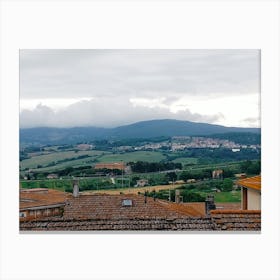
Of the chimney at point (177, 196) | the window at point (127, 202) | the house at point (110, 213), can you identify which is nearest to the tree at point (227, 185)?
the house at point (110, 213)

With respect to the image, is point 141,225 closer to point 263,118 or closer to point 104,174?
point 104,174

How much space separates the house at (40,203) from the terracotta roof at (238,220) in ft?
6.68

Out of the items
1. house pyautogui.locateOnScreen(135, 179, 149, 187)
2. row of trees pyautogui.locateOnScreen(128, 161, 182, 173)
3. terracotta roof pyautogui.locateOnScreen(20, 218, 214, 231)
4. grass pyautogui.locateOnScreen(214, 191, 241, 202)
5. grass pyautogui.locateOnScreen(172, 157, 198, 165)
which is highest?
grass pyautogui.locateOnScreen(172, 157, 198, 165)

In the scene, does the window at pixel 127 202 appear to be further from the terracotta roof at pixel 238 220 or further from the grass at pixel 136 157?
the terracotta roof at pixel 238 220

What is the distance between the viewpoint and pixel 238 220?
8852 millimetres

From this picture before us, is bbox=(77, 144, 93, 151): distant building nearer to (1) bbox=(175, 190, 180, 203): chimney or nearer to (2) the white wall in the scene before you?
(1) bbox=(175, 190, 180, 203): chimney

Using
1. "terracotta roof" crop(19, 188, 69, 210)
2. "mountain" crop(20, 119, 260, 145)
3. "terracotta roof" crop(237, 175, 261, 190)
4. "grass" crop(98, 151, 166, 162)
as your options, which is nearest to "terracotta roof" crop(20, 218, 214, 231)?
"terracotta roof" crop(19, 188, 69, 210)

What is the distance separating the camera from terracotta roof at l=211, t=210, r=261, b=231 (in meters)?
8.80

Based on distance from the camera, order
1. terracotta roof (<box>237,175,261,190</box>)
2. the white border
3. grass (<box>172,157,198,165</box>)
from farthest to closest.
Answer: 1. grass (<box>172,157,198,165</box>)
2. terracotta roof (<box>237,175,261,190</box>)
3. the white border

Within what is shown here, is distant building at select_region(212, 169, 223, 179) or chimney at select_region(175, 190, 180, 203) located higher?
distant building at select_region(212, 169, 223, 179)

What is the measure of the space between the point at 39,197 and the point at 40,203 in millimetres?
111

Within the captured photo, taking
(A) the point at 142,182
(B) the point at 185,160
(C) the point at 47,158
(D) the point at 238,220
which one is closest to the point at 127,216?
(A) the point at 142,182

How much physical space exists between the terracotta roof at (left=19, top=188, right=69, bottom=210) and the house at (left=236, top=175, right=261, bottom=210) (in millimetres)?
2315
